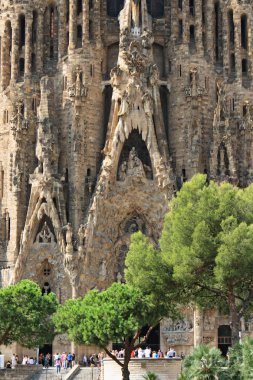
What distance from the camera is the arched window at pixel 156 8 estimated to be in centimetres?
5544

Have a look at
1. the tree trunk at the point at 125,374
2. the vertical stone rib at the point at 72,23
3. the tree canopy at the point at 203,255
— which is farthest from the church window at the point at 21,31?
the tree trunk at the point at 125,374

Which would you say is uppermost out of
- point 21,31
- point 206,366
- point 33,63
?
point 21,31

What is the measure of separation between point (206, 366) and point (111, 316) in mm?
7512

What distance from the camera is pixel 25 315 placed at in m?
40.2

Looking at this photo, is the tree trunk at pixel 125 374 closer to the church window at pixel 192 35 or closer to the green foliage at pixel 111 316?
the green foliage at pixel 111 316

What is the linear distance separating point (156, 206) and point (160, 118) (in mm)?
5318

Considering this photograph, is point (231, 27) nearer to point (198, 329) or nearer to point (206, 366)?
Answer: point (198, 329)

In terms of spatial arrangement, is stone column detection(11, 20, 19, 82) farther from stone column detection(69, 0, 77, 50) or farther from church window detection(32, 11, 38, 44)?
stone column detection(69, 0, 77, 50)

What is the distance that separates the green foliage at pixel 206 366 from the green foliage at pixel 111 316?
20.9 feet

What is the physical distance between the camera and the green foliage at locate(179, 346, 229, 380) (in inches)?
1158

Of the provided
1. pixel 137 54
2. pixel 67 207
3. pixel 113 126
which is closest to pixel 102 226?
pixel 67 207

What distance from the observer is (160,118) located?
51.8 meters

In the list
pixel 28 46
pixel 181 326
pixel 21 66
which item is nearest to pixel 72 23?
pixel 28 46

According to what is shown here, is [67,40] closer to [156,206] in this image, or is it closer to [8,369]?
[156,206]
